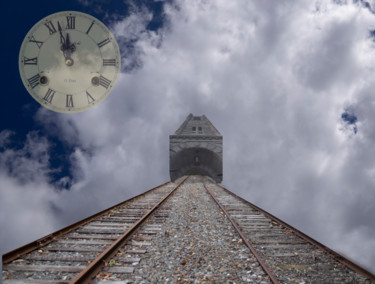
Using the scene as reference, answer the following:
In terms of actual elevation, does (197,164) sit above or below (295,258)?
above

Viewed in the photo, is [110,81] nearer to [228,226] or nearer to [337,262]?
[228,226]

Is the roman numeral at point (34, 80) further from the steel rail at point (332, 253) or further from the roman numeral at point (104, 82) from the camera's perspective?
the steel rail at point (332, 253)

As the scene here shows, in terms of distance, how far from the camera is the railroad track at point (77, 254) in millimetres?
4309

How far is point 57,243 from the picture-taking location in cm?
584

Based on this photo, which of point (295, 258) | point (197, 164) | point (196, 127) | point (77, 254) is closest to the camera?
point (77, 254)

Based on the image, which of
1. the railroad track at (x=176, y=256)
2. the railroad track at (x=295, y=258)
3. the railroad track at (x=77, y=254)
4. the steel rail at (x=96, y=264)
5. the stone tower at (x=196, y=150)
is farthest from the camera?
the stone tower at (x=196, y=150)

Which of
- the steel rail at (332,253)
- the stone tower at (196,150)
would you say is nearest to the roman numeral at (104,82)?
the steel rail at (332,253)

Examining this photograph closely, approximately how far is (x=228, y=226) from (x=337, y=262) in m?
3.02

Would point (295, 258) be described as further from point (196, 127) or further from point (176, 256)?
point (196, 127)

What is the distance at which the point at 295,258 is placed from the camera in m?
5.47

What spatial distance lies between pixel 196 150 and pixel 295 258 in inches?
1126

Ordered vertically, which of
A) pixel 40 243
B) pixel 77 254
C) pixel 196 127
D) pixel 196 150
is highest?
pixel 196 127

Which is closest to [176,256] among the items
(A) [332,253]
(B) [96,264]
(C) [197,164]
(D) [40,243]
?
(B) [96,264]

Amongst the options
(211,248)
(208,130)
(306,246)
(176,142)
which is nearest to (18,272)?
(211,248)
